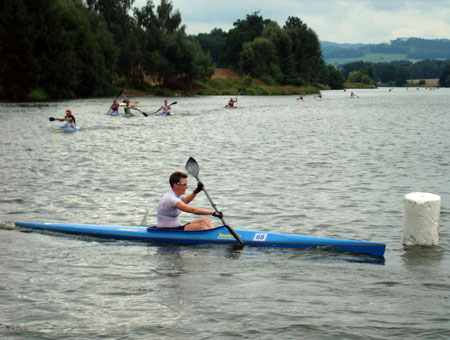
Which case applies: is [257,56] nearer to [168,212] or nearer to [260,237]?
[168,212]

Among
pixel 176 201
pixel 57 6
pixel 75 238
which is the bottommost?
pixel 75 238

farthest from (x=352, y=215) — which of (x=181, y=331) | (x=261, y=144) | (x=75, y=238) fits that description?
(x=261, y=144)

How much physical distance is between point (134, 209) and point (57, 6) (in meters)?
59.6

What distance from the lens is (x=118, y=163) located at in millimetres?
21656

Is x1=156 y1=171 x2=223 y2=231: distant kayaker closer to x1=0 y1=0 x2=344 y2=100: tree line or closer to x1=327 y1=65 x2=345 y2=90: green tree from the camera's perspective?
x1=0 y1=0 x2=344 y2=100: tree line

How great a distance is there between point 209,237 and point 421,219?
152 inches

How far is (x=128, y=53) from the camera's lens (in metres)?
85.9

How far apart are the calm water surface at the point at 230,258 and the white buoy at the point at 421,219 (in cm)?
23

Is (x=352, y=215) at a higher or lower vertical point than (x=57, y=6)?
lower

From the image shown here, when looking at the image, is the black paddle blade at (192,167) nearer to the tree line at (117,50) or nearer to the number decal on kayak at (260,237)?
the number decal on kayak at (260,237)

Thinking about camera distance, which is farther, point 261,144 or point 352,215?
point 261,144

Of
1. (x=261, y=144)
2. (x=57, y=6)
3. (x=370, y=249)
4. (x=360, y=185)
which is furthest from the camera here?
(x=57, y=6)

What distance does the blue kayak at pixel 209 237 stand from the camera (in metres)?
9.87

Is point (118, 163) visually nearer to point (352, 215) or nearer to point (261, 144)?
point (261, 144)
